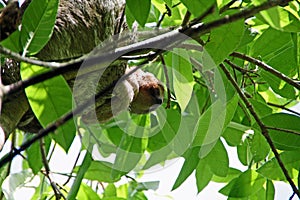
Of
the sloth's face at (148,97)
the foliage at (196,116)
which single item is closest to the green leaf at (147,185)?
the foliage at (196,116)

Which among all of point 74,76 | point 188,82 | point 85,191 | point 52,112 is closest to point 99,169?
point 85,191

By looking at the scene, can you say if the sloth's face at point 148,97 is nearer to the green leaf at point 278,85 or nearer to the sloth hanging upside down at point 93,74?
the sloth hanging upside down at point 93,74

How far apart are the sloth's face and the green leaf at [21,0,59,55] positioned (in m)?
0.48

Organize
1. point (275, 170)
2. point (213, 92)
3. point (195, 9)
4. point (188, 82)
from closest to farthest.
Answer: point (195, 9) → point (188, 82) → point (275, 170) → point (213, 92)

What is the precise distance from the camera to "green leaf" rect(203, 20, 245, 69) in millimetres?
791

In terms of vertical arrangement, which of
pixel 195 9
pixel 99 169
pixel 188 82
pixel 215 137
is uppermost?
pixel 195 9

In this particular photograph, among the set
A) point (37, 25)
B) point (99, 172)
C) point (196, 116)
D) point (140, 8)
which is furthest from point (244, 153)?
point (37, 25)

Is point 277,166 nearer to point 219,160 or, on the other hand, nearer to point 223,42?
point 219,160

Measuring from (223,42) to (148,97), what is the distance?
406 millimetres

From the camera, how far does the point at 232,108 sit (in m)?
0.93

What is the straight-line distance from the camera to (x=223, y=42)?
798 mm

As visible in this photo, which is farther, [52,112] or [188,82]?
[188,82]

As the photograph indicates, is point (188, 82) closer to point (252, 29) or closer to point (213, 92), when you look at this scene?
point (213, 92)

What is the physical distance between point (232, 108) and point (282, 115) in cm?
13
